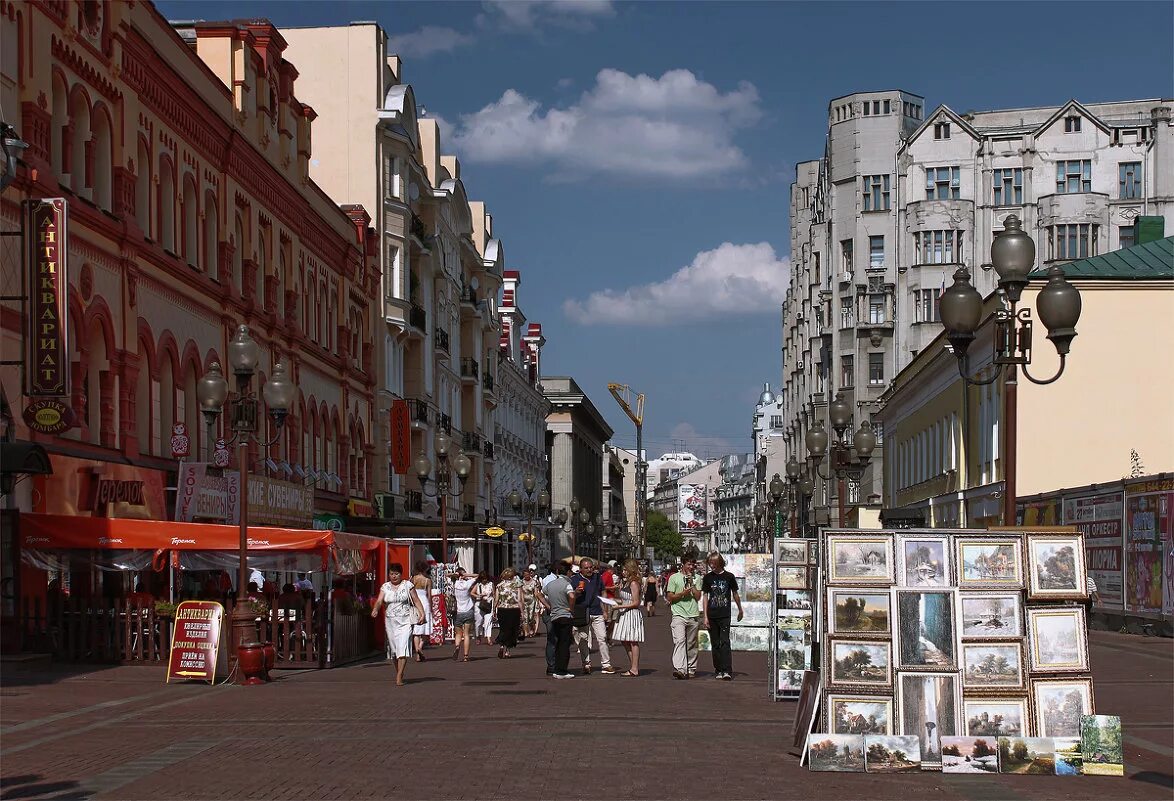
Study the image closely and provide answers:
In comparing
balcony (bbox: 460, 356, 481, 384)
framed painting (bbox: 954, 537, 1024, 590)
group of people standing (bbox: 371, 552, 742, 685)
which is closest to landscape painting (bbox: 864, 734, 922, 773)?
framed painting (bbox: 954, 537, 1024, 590)

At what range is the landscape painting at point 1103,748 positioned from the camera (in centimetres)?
1173

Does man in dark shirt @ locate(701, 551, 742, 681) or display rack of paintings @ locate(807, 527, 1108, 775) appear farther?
man in dark shirt @ locate(701, 551, 742, 681)

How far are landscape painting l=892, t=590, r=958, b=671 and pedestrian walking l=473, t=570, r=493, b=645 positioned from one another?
1918cm

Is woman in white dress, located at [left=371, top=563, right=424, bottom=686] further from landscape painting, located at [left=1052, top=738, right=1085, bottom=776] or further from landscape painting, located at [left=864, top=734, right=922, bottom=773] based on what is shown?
landscape painting, located at [left=1052, top=738, right=1085, bottom=776]

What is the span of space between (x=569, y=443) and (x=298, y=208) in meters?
80.6

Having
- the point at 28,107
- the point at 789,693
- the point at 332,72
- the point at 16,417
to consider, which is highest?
the point at 332,72

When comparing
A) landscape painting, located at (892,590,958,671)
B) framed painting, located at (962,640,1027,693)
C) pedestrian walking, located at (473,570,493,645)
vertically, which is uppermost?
landscape painting, located at (892,590,958,671)

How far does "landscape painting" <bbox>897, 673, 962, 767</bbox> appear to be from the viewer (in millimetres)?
12195

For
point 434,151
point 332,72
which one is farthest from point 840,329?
point 332,72

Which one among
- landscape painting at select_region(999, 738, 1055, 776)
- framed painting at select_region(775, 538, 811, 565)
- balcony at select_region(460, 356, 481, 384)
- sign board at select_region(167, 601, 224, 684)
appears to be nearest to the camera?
landscape painting at select_region(999, 738, 1055, 776)

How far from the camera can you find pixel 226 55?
37.1m

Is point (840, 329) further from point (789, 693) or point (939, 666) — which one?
point (939, 666)

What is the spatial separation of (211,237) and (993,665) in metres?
25.8

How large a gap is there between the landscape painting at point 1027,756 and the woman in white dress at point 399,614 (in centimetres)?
1060
